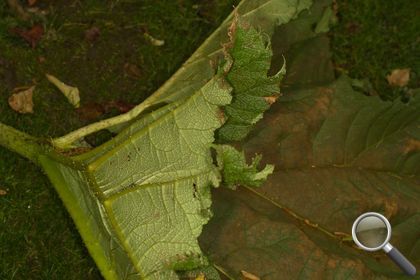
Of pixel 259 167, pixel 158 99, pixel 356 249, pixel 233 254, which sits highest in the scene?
pixel 158 99

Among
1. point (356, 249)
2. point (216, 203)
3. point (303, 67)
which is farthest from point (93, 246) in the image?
point (303, 67)

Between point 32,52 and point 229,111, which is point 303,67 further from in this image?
point 32,52

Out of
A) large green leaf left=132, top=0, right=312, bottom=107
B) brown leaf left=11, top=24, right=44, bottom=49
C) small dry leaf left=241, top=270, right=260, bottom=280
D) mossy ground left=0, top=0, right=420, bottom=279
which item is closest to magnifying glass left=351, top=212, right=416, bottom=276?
small dry leaf left=241, top=270, right=260, bottom=280

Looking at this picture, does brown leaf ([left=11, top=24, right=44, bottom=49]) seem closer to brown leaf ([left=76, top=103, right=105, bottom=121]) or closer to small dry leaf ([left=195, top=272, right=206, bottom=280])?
brown leaf ([left=76, top=103, right=105, bottom=121])

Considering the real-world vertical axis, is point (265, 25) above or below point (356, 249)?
above

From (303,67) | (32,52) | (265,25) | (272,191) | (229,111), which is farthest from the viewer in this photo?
(32,52)

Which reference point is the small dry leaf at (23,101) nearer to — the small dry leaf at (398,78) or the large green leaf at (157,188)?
the large green leaf at (157,188)

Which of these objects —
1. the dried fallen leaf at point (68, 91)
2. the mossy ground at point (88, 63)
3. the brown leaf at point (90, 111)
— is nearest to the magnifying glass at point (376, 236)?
the mossy ground at point (88, 63)

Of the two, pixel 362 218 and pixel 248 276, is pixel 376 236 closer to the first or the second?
pixel 362 218
